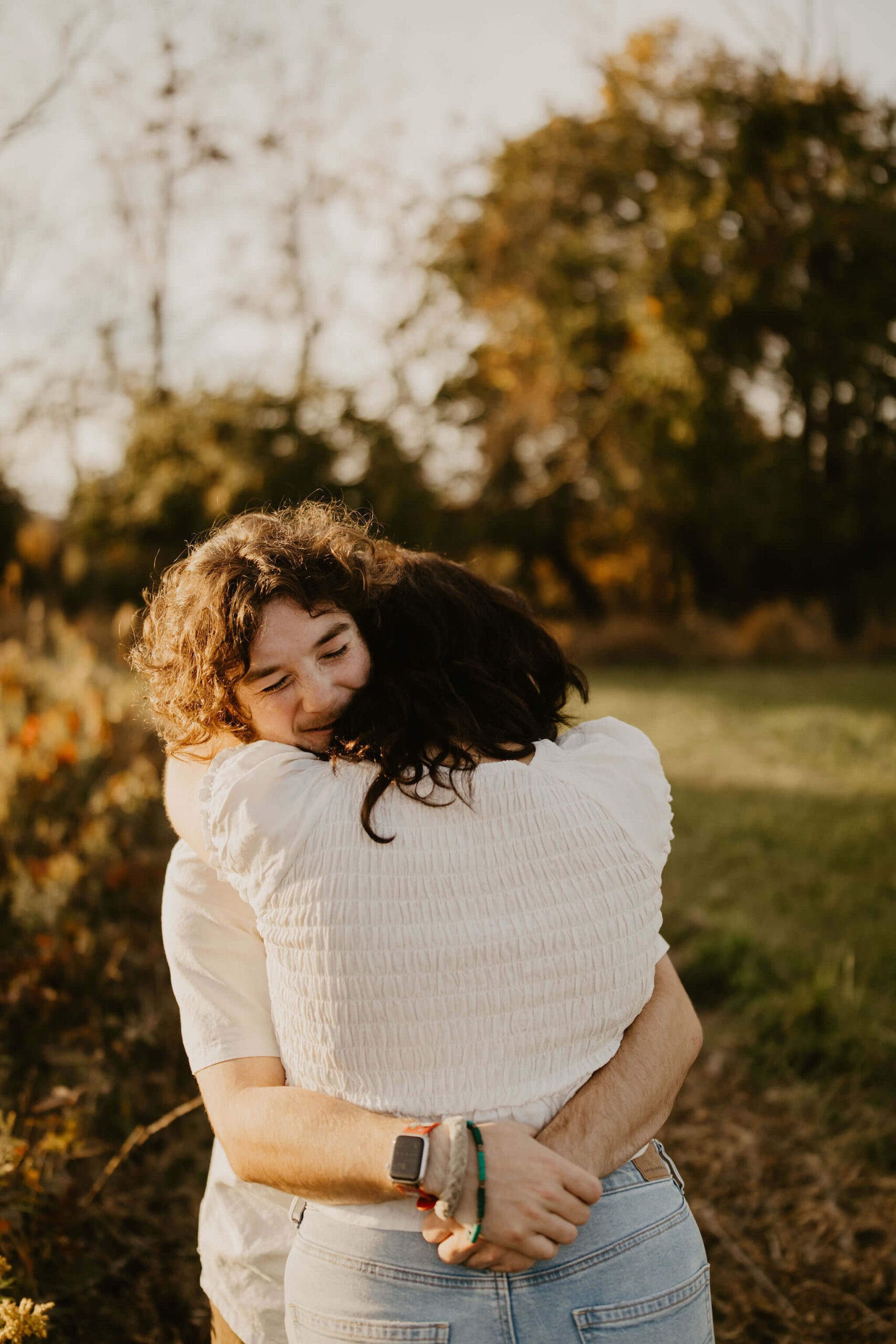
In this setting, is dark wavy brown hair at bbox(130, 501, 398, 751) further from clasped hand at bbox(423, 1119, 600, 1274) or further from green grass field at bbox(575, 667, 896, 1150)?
green grass field at bbox(575, 667, 896, 1150)

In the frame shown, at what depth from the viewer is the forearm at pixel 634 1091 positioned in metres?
1.32

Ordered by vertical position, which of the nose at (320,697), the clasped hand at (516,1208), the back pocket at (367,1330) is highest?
the nose at (320,697)

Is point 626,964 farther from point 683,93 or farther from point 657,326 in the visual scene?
point 683,93

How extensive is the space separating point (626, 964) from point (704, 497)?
41.4 feet

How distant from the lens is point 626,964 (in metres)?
1.36

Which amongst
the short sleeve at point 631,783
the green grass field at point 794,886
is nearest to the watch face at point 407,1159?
the short sleeve at point 631,783

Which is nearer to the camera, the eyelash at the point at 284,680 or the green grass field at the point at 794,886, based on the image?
the eyelash at the point at 284,680

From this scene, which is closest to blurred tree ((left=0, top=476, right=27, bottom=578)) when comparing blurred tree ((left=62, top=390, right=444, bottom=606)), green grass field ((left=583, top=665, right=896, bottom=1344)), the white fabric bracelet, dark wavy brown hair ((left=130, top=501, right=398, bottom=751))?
blurred tree ((left=62, top=390, right=444, bottom=606))

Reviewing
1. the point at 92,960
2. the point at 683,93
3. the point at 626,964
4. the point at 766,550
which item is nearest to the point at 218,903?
the point at 626,964

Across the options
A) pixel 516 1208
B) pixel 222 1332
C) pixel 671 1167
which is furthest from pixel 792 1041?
pixel 516 1208

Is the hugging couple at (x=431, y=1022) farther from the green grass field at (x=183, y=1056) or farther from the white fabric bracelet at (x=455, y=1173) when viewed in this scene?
the green grass field at (x=183, y=1056)

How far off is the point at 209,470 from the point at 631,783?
12.0 metres

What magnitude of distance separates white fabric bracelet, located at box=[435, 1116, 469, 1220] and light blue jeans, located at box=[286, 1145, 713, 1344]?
97 mm

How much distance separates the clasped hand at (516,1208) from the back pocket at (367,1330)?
79 millimetres
